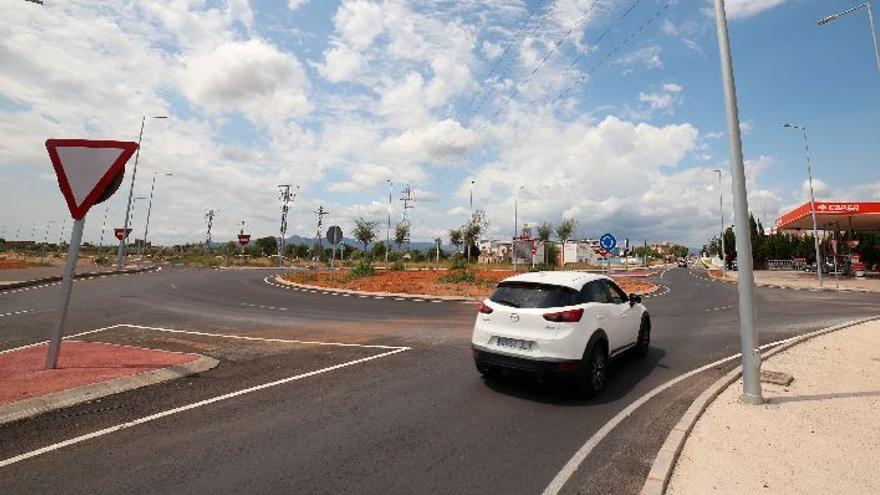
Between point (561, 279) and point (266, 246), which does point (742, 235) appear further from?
point (266, 246)

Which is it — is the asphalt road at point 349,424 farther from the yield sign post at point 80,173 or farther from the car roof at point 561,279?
the yield sign post at point 80,173

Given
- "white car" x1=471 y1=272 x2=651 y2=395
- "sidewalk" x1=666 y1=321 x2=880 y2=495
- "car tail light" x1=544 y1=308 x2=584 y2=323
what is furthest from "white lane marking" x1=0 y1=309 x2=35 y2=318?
"sidewalk" x1=666 y1=321 x2=880 y2=495

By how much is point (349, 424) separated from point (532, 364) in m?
2.45

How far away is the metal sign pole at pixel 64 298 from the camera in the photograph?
21.1 feet

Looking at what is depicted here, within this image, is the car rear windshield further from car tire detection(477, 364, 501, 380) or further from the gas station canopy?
the gas station canopy

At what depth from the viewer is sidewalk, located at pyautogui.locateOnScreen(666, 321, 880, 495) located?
3.79m

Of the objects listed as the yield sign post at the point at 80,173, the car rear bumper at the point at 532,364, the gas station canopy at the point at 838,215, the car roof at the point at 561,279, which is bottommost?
the car rear bumper at the point at 532,364

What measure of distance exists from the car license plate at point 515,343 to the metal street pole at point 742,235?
2683 millimetres

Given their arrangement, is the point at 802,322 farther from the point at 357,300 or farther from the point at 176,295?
the point at 176,295

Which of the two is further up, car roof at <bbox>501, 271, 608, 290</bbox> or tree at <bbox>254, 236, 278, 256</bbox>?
tree at <bbox>254, 236, 278, 256</bbox>

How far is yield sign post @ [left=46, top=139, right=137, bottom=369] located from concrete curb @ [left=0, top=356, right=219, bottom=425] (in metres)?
1.24

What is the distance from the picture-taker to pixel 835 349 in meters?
9.17

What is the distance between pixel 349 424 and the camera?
5.07m

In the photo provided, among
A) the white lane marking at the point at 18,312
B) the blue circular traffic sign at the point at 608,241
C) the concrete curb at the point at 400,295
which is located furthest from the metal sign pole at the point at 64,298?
the blue circular traffic sign at the point at 608,241
